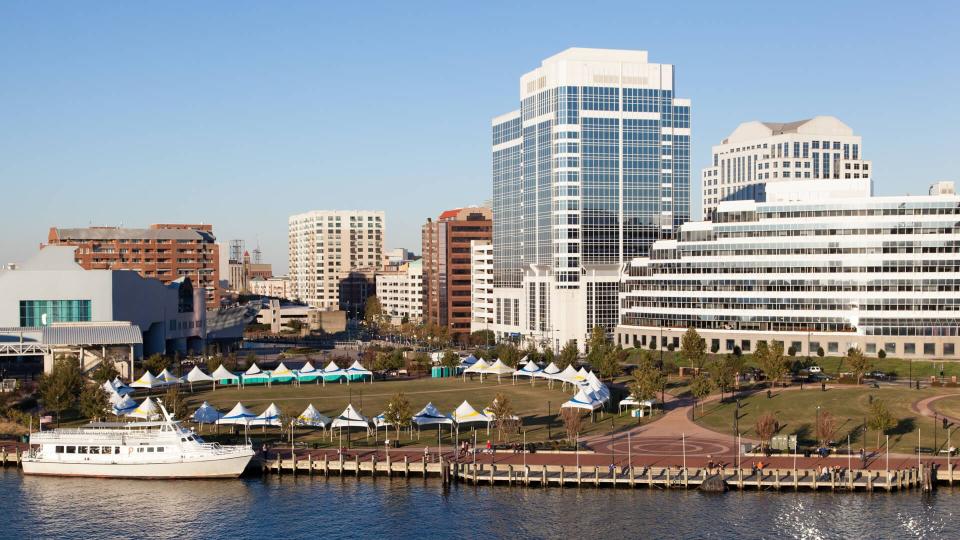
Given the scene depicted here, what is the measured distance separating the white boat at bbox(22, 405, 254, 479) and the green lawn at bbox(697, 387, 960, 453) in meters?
54.0

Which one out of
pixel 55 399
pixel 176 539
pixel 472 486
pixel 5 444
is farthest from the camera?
pixel 55 399

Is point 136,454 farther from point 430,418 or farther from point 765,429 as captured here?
point 765,429

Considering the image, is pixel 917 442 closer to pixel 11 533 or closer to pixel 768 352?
pixel 768 352

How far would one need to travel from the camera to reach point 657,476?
103 m

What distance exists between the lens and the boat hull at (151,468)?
109m

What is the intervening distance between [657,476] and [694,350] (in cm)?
7636

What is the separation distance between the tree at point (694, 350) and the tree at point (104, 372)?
85.8 meters

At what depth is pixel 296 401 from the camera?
509ft

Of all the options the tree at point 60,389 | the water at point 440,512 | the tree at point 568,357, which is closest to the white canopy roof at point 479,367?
the tree at point 568,357

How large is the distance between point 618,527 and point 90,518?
42809 mm

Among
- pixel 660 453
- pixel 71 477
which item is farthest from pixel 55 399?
pixel 660 453

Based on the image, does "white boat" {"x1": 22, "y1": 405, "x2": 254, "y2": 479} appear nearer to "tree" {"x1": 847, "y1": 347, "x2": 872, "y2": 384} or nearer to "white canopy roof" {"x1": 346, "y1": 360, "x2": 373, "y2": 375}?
"white canopy roof" {"x1": 346, "y1": 360, "x2": 373, "y2": 375}

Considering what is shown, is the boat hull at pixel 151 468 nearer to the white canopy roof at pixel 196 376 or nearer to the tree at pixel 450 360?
the white canopy roof at pixel 196 376

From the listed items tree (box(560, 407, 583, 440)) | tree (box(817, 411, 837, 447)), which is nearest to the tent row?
tree (box(560, 407, 583, 440))
